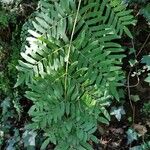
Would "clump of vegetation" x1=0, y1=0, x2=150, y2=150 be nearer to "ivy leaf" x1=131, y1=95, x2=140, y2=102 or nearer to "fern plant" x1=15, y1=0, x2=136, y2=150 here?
"fern plant" x1=15, y1=0, x2=136, y2=150

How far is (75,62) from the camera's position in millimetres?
2262

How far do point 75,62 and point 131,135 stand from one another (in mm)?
938

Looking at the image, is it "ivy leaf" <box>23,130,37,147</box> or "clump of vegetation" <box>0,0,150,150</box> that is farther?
"ivy leaf" <box>23,130,37,147</box>

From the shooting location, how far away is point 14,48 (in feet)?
10.2

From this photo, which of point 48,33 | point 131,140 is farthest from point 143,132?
point 48,33

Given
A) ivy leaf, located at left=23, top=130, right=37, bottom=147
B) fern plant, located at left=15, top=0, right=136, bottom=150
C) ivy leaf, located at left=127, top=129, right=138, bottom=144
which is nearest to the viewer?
fern plant, located at left=15, top=0, right=136, bottom=150

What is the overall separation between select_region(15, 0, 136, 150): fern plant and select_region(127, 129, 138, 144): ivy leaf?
58 cm

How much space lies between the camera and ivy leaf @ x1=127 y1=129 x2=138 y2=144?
2940mm

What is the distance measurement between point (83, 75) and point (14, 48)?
976 mm

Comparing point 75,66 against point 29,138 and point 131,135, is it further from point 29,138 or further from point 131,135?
point 29,138

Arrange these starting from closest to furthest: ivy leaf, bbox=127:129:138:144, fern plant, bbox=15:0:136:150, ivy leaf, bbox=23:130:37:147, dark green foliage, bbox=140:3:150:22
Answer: fern plant, bbox=15:0:136:150, dark green foliage, bbox=140:3:150:22, ivy leaf, bbox=127:129:138:144, ivy leaf, bbox=23:130:37:147

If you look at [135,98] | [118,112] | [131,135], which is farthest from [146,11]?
[131,135]

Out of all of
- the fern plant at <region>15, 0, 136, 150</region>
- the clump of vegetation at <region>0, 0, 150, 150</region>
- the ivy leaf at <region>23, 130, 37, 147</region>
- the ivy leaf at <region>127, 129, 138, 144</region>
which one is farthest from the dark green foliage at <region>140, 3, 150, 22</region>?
the ivy leaf at <region>23, 130, 37, 147</region>

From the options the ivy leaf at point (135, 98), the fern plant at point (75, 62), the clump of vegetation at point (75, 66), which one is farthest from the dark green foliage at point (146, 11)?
the ivy leaf at point (135, 98)
